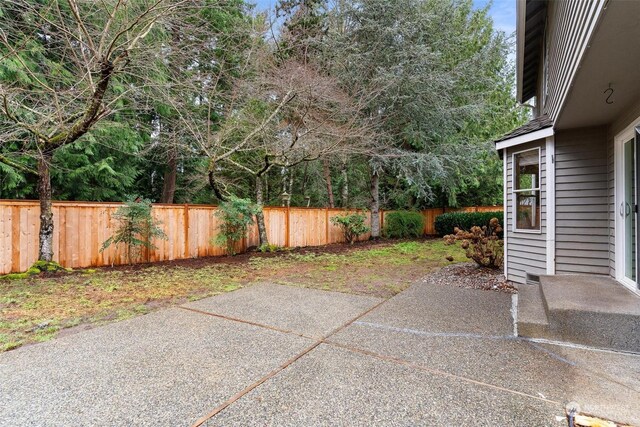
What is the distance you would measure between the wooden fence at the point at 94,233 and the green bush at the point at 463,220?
7.91m

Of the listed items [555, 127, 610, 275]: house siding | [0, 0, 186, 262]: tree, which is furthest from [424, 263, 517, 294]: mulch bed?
[0, 0, 186, 262]: tree

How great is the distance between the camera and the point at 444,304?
4.34 m

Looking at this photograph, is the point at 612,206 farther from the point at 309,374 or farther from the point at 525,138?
the point at 309,374

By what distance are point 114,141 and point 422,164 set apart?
9.40 meters

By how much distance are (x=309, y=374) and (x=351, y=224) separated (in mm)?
9502

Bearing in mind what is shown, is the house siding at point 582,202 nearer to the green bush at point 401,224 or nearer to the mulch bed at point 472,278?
the mulch bed at point 472,278

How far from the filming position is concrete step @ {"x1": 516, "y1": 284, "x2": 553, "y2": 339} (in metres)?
3.16

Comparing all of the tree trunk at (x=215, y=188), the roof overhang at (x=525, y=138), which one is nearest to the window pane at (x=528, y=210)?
the roof overhang at (x=525, y=138)

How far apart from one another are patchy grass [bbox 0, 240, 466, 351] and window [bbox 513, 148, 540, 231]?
2109 mm

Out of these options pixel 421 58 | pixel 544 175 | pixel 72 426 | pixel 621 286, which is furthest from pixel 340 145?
pixel 72 426

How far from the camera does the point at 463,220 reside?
13.8m

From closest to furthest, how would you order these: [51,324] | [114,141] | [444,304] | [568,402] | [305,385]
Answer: [568,402] < [305,385] < [51,324] < [444,304] < [114,141]

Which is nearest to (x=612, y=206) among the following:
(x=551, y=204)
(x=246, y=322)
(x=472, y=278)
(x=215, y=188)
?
(x=551, y=204)

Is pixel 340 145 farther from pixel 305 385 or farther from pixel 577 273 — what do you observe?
pixel 305 385
